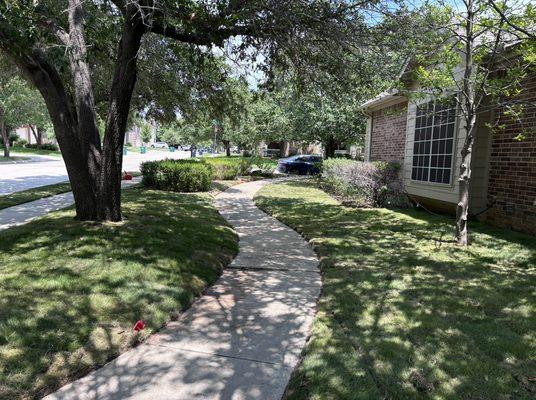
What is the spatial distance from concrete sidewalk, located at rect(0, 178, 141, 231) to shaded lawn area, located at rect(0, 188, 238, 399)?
1196 millimetres

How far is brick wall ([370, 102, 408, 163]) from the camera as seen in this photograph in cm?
1249

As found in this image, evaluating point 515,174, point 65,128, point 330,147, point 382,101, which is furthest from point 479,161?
point 330,147

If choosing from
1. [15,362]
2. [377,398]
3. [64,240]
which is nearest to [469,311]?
[377,398]

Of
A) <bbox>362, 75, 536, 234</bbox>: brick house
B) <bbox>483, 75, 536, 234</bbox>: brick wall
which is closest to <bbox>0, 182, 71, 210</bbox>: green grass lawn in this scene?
<bbox>362, 75, 536, 234</bbox>: brick house

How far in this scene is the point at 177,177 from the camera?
1399cm

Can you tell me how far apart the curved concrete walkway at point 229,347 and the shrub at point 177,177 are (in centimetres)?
849

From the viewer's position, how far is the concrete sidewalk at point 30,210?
27.1 feet

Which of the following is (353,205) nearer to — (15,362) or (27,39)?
(27,39)

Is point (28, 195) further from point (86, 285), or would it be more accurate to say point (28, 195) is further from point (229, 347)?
point (229, 347)

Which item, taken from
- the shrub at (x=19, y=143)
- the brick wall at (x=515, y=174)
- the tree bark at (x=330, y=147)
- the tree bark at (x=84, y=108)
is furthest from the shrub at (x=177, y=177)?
the shrub at (x=19, y=143)

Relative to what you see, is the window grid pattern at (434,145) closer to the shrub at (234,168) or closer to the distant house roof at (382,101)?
the distant house roof at (382,101)

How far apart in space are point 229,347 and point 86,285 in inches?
72.6

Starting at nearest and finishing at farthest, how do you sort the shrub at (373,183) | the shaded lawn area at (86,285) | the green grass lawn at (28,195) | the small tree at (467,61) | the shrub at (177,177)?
1. the shaded lawn area at (86,285)
2. the small tree at (467,61)
3. the green grass lawn at (28,195)
4. the shrub at (373,183)
5. the shrub at (177,177)

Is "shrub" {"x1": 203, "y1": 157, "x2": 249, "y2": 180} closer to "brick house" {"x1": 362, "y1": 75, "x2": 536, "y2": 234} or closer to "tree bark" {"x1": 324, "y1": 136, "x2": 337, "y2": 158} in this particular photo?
"tree bark" {"x1": 324, "y1": 136, "x2": 337, "y2": 158}
